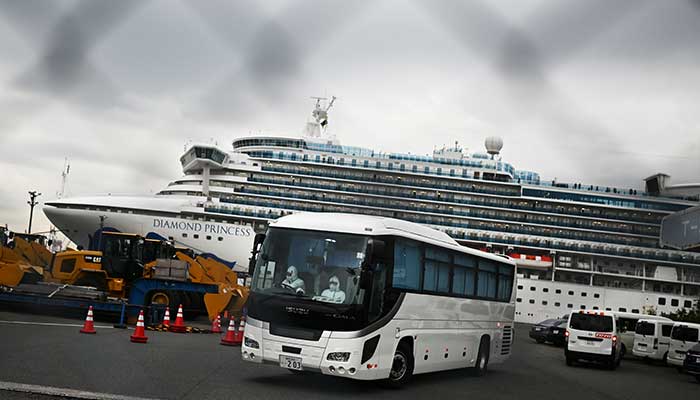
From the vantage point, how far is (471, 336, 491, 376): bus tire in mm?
13852

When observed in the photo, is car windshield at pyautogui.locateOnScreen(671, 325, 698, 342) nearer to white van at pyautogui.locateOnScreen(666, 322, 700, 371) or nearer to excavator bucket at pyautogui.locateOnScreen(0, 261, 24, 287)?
white van at pyautogui.locateOnScreen(666, 322, 700, 371)

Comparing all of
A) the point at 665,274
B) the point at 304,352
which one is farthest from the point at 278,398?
the point at 665,274

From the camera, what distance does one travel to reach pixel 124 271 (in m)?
19.8

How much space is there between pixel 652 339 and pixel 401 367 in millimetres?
16058

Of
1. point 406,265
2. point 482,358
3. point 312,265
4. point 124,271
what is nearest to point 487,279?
point 482,358

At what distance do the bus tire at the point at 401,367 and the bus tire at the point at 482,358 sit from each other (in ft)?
11.2

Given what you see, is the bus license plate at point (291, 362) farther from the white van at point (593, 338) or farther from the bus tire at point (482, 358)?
the white van at point (593, 338)

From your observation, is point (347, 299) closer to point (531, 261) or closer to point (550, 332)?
point (550, 332)

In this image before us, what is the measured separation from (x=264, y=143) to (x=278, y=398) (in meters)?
46.2

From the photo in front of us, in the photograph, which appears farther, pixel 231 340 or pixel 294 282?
pixel 231 340

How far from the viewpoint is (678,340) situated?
2131 cm

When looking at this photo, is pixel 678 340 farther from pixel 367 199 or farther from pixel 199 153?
pixel 199 153

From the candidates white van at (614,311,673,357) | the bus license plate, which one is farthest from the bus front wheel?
white van at (614,311,673,357)

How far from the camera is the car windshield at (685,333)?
69.0ft
